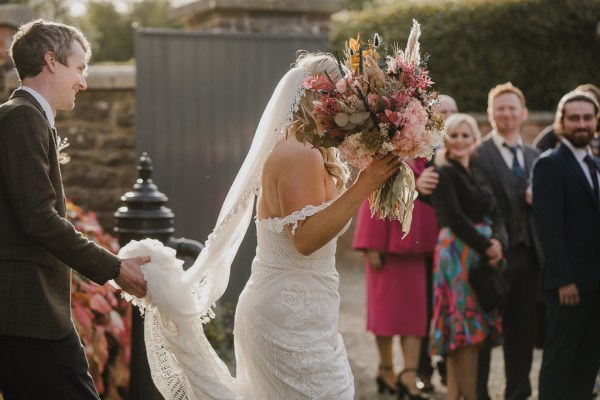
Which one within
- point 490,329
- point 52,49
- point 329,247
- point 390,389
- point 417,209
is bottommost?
point 390,389

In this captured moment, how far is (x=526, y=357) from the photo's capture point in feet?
22.6

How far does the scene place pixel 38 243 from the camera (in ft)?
11.2

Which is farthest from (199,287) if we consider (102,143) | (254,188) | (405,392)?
(102,143)

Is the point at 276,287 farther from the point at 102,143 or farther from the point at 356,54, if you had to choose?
the point at 102,143

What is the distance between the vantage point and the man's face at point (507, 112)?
7191 mm

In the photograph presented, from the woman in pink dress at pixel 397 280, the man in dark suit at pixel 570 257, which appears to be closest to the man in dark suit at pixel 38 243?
the man in dark suit at pixel 570 257

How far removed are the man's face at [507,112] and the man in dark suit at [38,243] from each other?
4318 millimetres

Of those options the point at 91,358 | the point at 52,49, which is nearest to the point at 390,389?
the point at 91,358

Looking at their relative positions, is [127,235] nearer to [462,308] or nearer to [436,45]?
[462,308]

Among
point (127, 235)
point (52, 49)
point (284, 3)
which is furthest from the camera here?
point (284, 3)

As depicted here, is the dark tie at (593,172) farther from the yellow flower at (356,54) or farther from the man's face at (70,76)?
the man's face at (70,76)

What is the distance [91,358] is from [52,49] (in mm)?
2432

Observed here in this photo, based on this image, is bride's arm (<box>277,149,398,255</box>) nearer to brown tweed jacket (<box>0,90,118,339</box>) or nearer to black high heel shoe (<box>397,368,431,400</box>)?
brown tweed jacket (<box>0,90,118,339</box>)

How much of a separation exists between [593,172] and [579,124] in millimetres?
320
